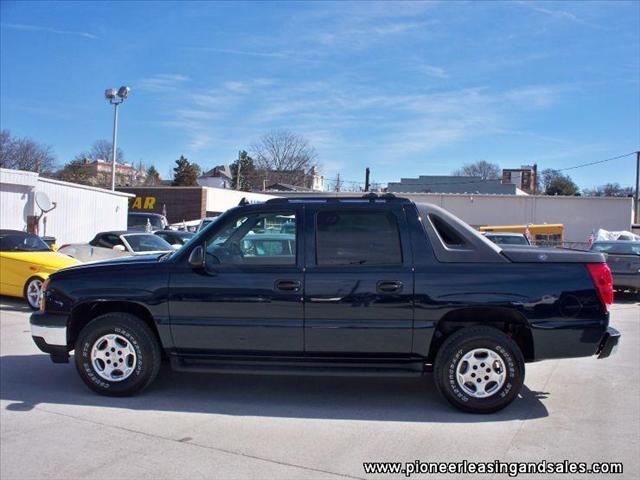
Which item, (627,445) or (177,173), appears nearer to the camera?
(627,445)

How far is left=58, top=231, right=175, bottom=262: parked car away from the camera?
43.8 feet

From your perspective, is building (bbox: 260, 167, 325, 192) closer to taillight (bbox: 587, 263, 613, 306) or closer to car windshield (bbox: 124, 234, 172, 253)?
car windshield (bbox: 124, 234, 172, 253)

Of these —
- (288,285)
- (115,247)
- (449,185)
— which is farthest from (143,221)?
(449,185)

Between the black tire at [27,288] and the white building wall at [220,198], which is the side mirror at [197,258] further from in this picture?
the white building wall at [220,198]

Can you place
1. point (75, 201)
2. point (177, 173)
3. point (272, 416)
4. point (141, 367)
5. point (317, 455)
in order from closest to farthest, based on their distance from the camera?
point (317, 455) → point (272, 416) → point (141, 367) → point (75, 201) → point (177, 173)

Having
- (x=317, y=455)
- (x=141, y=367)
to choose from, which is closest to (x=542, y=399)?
(x=317, y=455)

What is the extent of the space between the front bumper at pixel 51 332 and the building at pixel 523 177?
2805 inches

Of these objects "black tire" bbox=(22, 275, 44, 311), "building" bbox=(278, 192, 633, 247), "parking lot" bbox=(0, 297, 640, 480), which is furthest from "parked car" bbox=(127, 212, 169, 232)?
"building" bbox=(278, 192, 633, 247)

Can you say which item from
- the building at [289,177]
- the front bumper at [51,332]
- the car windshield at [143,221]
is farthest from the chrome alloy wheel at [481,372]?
the building at [289,177]

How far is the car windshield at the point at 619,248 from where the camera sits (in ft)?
48.7

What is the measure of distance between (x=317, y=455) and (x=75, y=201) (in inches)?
754

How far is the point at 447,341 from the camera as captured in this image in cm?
537

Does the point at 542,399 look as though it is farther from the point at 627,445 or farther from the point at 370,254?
the point at 370,254

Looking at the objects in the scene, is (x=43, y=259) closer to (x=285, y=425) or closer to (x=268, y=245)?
(x=268, y=245)
